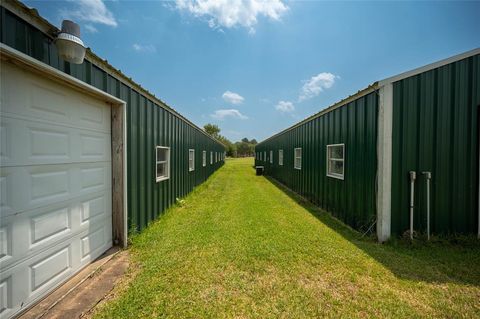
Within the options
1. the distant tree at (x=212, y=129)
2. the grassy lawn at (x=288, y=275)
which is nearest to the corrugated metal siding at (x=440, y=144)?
the grassy lawn at (x=288, y=275)

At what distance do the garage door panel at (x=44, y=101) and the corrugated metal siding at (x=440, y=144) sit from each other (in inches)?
215

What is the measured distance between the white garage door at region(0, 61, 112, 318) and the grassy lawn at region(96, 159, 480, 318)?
843mm

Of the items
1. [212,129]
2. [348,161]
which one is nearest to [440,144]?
[348,161]

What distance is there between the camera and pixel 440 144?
4.17 m

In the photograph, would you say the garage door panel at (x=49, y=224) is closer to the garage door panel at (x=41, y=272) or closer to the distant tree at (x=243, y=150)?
the garage door panel at (x=41, y=272)

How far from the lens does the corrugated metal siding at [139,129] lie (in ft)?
7.16

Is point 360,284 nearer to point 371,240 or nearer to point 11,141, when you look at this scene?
point 371,240

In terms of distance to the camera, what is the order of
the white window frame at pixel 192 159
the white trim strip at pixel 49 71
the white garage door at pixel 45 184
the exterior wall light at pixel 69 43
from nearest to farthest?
the white trim strip at pixel 49 71, the white garage door at pixel 45 184, the exterior wall light at pixel 69 43, the white window frame at pixel 192 159

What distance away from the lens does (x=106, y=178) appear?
11.9 ft

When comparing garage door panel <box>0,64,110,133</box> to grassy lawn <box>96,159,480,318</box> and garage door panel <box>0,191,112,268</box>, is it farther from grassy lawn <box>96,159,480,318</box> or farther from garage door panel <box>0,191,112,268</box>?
grassy lawn <box>96,159,480,318</box>

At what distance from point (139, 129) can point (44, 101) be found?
Answer: 6.63 feet

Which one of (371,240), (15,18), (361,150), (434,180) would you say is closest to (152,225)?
(15,18)

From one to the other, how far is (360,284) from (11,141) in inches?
175

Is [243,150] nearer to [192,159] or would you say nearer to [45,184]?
[192,159]
